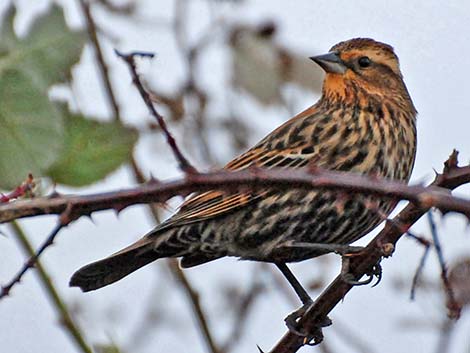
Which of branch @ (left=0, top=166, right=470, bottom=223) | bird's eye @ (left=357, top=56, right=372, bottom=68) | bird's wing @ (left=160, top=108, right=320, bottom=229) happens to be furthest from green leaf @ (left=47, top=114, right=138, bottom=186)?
bird's eye @ (left=357, top=56, right=372, bottom=68)

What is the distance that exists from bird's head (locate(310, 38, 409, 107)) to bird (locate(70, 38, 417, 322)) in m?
0.06

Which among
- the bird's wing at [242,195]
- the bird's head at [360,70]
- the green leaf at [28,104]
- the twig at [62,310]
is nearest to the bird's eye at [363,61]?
the bird's head at [360,70]

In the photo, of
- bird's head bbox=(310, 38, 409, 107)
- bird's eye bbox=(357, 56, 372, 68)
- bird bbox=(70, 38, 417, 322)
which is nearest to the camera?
bird bbox=(70, 38, 417, 322)

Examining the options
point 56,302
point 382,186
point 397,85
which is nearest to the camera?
point 382,186

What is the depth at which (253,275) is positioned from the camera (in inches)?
187

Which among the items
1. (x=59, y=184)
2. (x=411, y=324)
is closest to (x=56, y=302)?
(x=59, y=184)

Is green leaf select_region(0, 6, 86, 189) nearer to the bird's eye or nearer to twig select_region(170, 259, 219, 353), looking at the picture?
twig select_region(170, 259, 219, 353)

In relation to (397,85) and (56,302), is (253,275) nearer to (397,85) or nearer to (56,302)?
(397,85)

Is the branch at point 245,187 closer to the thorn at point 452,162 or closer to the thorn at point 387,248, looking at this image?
the thorn at point 452,162

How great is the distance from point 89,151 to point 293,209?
1.80 metres

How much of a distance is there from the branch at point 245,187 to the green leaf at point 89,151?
2.29ft

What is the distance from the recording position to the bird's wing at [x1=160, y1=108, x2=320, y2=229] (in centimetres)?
409

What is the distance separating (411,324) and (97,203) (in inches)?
98.2

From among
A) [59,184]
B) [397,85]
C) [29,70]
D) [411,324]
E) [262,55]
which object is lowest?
[411,324]
